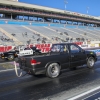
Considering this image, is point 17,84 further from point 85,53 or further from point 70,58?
point 85,53

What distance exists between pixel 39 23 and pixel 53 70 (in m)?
50.9

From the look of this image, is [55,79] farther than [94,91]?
Yes

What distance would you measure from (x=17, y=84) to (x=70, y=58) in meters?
3.31

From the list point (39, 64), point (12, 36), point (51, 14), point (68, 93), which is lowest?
point (68, 93)

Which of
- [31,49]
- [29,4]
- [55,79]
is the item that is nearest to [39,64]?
[55,79]

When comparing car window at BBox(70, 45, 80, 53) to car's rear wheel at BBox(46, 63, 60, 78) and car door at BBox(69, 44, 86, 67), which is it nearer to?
car door at BBox(69, 44, 86, 67)

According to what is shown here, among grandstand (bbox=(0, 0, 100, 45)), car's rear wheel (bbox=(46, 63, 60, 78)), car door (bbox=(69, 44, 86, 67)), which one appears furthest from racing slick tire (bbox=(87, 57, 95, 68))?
grandstand (bbox=(0, 0, 100, 45))

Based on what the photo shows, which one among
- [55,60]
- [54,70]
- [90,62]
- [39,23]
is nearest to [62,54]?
[55,60]

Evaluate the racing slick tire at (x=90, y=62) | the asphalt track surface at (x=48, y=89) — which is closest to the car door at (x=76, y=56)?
the racing slick tire at (x=90, y=62)

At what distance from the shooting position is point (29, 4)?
5962 centimetres

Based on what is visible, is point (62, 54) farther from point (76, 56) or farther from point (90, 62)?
point (90, 62)

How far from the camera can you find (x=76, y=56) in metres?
9.54

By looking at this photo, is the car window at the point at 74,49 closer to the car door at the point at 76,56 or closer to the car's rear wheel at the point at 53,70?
the car door at the point at 76,56

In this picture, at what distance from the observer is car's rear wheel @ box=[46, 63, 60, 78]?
823 centimetres
